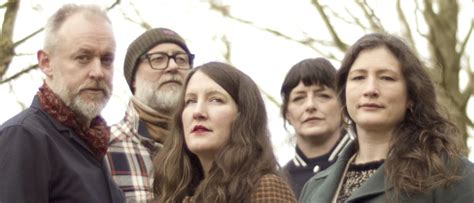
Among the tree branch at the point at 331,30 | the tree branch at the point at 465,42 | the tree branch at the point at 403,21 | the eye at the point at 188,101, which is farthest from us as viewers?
the tree branch at the point at 331,30

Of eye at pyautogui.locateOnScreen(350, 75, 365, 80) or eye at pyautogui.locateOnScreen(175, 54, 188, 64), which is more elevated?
eye at pyautogui.locateOnScreen(175, 54, 188, 64)

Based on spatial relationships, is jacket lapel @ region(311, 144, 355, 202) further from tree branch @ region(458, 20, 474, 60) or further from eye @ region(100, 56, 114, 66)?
tree branch @ region(458, 20, 474, 60)

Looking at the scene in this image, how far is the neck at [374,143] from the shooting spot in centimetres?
578

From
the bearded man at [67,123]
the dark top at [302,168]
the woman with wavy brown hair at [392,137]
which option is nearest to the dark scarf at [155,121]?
the dark top at [302,168]

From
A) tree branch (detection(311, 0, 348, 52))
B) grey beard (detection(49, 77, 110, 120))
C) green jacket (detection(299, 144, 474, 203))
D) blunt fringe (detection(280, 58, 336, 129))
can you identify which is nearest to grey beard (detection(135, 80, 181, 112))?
blunt fringe (detection(280, 58, 336, 129))

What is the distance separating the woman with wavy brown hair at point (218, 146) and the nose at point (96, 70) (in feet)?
1.50

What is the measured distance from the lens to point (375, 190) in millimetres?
5602

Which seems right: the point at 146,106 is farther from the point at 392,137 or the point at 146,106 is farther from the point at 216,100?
the point at 392,137

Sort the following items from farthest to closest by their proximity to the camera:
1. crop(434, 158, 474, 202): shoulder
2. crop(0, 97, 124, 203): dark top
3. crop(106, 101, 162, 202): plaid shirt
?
crop(106, 101, 162, 202): plaid shirt, crop(0, 97, 124, 203): dark top, crop(434, 158, 474, 202): shoulder

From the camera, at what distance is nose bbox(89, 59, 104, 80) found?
19.6 ft

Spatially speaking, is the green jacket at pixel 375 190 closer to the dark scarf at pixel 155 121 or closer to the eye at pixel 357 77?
the eye at pixel 357 77

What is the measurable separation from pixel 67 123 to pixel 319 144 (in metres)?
2.04

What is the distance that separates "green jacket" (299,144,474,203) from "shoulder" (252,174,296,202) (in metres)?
0.25

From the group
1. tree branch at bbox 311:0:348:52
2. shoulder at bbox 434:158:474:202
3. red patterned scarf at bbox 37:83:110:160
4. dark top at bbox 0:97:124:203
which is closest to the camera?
shoulder at bbox 434:158:474:202
